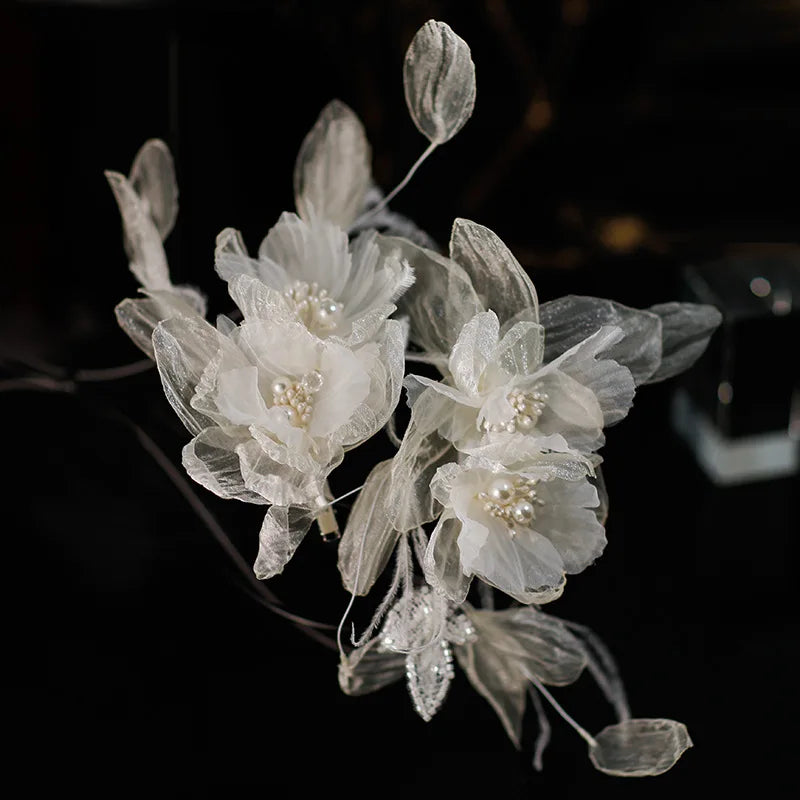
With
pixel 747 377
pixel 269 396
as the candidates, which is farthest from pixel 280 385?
pixel 747 377

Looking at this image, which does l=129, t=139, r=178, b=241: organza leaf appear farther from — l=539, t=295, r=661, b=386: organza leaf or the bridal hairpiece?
l=539, t=295, r=661, b=386: organza leaf

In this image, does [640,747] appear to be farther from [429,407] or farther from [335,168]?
[335,168]

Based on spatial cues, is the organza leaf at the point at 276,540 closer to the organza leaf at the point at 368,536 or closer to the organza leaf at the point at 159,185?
the organza leaf at the point at 368,536

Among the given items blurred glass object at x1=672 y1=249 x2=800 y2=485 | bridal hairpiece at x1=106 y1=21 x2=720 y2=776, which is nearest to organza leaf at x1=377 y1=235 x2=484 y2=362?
bridal hairpiece at x1=106 y1=21 x2=720 y2=776

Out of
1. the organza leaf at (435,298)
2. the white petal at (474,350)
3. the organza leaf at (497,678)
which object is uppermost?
the organza leaf at (435,298)

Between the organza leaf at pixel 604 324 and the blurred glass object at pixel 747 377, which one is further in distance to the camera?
the blurred glass object at pixel 747 377

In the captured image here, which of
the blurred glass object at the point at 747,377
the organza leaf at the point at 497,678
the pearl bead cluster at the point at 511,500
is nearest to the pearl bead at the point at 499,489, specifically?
the pearl bead cluster at the point at 511,500

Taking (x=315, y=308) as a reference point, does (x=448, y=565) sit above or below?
below
